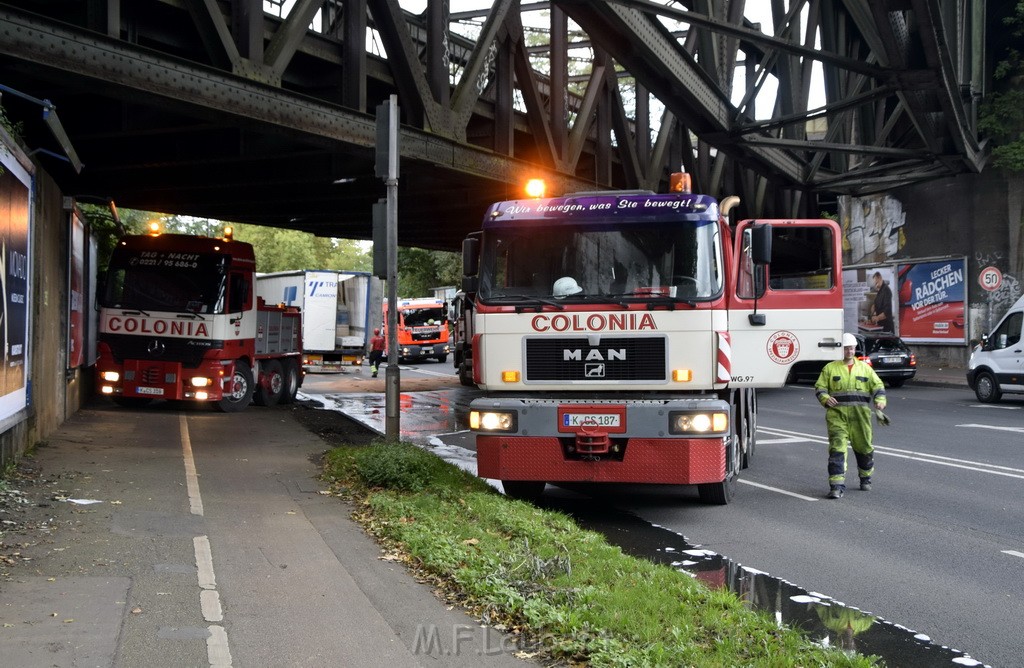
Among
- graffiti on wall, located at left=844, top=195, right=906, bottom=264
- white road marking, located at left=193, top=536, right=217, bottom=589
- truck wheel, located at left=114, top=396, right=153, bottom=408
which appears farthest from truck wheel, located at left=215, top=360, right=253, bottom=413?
graffiti on wall, located at left=844, top=195, right=906, bottom=264

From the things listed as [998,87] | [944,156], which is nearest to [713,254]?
[944,156]

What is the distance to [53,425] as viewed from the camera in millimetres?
14039

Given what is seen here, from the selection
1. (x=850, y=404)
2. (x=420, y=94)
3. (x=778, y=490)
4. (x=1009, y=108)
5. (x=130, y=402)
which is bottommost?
(x=778, y=490)

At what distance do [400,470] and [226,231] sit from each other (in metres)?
11.1

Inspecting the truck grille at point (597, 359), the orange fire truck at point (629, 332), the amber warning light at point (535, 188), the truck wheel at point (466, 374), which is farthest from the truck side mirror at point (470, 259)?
the truck wheel at point (466, 374)

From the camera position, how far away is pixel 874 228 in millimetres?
34312

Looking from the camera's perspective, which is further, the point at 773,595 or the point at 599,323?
the point at 599,323

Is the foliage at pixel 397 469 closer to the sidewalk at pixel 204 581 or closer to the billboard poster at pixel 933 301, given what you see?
the sidewalk at pixel 204 581

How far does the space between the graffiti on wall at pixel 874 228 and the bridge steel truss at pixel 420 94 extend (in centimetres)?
822

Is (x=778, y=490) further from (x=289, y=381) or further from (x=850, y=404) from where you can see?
(x=289, y=381)

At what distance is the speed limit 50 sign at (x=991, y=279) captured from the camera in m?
28.8

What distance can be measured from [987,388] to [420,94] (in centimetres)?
1458

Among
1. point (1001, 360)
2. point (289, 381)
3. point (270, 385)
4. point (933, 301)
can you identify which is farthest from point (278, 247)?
point (1001, 360)

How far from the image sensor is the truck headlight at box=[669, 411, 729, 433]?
898 cm
